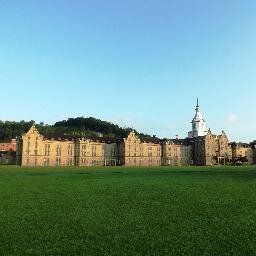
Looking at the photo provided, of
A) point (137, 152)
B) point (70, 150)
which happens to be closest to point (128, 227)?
point (70, 150)

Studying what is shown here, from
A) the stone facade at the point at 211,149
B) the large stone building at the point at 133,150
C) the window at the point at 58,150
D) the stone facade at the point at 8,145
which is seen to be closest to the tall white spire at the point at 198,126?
the large stone building at the point at 133,150

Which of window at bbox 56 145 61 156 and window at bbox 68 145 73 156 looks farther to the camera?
window at bbox 68 145 73 156

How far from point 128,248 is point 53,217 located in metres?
5.72

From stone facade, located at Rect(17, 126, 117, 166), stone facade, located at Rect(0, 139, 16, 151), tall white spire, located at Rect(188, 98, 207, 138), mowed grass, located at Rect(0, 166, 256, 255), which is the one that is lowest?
mowed grass, located at Rect(0, 166, 256, 255)

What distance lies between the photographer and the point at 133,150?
144125mm

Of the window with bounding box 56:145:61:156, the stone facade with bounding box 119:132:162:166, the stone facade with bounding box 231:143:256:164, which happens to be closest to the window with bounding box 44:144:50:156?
the window with bounding box 56:145:61:156

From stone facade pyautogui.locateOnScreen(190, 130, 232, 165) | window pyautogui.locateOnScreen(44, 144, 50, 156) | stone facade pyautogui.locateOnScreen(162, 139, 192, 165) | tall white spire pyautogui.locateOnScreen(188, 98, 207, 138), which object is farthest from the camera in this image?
tall white spire pyautogui.locateOnScreen(188, 98, 207, 138)

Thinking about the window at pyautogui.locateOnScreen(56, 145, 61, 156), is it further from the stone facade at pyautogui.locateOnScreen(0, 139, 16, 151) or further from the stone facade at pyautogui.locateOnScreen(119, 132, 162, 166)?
the stone facade at pyautogui.locateOnScreen(0, 139, 16, 151)

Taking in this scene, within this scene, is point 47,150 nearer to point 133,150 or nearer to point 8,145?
point 133,150

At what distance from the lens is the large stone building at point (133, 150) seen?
125 meters

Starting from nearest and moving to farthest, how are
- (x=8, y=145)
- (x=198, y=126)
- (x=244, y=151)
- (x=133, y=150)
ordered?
(x=133, y=150), (x=8, y=145), (x=244, y=151), (x=198, y=126)

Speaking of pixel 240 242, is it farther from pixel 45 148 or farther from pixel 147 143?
pixel 147 143

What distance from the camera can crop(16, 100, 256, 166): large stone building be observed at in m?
125

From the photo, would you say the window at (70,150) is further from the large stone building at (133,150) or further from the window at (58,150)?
the window at (58,150)
